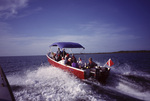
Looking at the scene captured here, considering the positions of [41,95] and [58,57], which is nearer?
[41,95]

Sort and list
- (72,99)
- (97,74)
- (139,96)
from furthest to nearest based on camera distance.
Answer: (97,74)
(139,96)
(72,99)

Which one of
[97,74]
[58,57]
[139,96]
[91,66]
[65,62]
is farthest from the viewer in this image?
[58,57]

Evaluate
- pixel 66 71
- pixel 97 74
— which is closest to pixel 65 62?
pixel 66 71

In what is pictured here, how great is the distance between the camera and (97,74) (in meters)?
7.62

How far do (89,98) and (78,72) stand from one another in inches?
112

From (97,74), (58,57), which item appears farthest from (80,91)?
(58,57)

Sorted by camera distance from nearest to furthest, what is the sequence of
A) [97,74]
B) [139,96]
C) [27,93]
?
[139,96]
[27,93]
[97,74]

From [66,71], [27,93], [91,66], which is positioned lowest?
[27,93]

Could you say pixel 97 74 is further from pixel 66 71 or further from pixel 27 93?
pixel 27 93

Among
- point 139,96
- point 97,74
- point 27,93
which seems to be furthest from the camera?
point 97,74

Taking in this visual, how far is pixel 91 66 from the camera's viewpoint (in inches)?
354

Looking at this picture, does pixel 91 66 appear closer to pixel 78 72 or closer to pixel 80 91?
pixel 78 72

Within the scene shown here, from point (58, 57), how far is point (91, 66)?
18.4 ft

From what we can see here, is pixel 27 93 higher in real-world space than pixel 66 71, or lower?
lower
